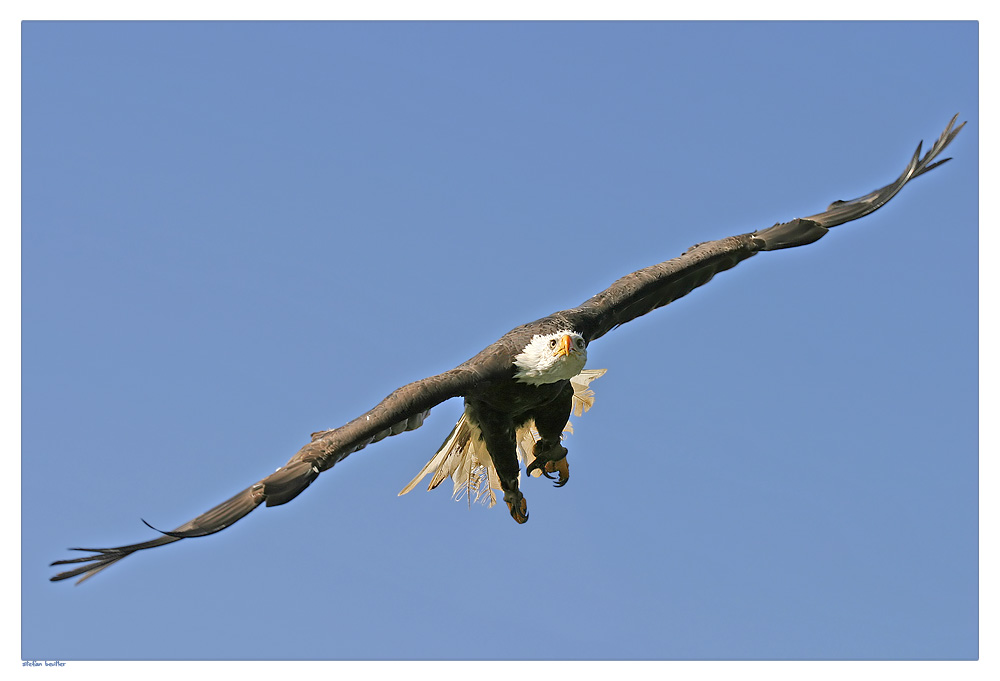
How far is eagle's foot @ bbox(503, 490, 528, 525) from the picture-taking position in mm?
13023

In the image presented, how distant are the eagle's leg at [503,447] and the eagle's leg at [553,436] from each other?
0.25 m

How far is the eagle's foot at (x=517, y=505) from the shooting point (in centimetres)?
1302

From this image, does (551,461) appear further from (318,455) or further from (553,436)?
(318,455)

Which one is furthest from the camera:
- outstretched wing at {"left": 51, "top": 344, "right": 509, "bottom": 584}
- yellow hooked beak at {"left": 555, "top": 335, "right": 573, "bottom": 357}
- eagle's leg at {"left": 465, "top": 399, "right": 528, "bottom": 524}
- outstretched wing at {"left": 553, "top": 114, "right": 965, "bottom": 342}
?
outstretched wing at {"left": 553, "top": 114, "right": 965, "bottom": 342}

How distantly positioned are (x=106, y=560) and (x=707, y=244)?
6.52 m

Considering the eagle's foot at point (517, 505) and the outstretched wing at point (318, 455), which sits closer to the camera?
the outstretched wing at point (318, 455)

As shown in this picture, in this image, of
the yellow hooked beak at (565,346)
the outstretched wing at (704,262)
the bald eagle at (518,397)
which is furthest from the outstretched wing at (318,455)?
the outstretched wing at (704,262)

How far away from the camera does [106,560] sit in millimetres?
10430

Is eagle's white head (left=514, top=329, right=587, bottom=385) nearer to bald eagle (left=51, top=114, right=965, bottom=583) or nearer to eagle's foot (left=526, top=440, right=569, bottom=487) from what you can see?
bald eagle (left=51, top=114, right=965, bottom=583)

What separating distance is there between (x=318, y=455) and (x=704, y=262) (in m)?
4.57

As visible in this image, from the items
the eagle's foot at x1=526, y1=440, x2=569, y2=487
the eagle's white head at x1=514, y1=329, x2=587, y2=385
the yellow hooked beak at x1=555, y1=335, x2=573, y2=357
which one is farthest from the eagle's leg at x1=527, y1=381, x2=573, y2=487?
the yellow hooked beak at x1=555, y1=335, x2=573, y2=357

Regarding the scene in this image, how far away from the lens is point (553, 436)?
12914 millimetres

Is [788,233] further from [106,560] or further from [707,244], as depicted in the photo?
[106,560]

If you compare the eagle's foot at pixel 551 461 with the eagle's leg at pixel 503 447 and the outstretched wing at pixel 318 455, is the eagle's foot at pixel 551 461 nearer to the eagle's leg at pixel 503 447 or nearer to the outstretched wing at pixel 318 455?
the eagle's leg at pixel 503 447
